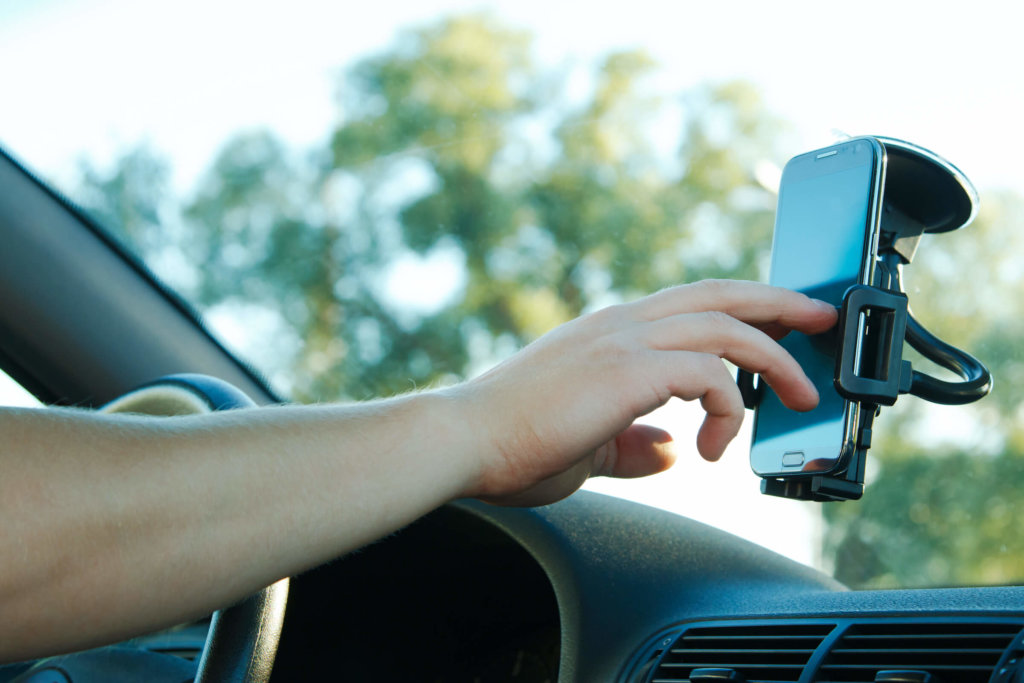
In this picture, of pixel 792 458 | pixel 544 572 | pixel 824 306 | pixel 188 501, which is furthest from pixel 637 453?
pixel 188 501

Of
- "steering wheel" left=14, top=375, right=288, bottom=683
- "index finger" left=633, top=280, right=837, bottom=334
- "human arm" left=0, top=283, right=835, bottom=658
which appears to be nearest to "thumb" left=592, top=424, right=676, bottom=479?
"human arm" left=0, top=283, right=835, bottom=658

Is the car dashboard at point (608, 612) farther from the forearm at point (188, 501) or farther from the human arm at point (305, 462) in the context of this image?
the forearm at point (188, 501)

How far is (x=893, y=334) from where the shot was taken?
1133mm

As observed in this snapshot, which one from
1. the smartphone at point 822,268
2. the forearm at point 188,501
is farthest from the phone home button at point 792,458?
the forearm at point 188,501

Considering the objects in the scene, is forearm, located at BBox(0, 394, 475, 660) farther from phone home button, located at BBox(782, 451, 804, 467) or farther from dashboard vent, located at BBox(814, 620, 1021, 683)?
dashboard vent, located at BBox(814, 620, 1021, 683)

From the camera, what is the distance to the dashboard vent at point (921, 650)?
1080mm

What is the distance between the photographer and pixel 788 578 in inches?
65.4

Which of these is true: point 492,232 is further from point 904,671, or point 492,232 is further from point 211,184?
point 904,671

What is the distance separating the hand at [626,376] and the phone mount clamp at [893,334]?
0.04m

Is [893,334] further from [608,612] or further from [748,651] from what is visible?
[608,612]

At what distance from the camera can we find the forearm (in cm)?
85

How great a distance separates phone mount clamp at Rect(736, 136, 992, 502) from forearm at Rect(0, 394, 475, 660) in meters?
0.43

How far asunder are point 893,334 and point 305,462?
2.19 ft

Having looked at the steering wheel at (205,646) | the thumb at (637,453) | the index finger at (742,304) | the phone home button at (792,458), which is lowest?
the steering wheel at (205,646)
